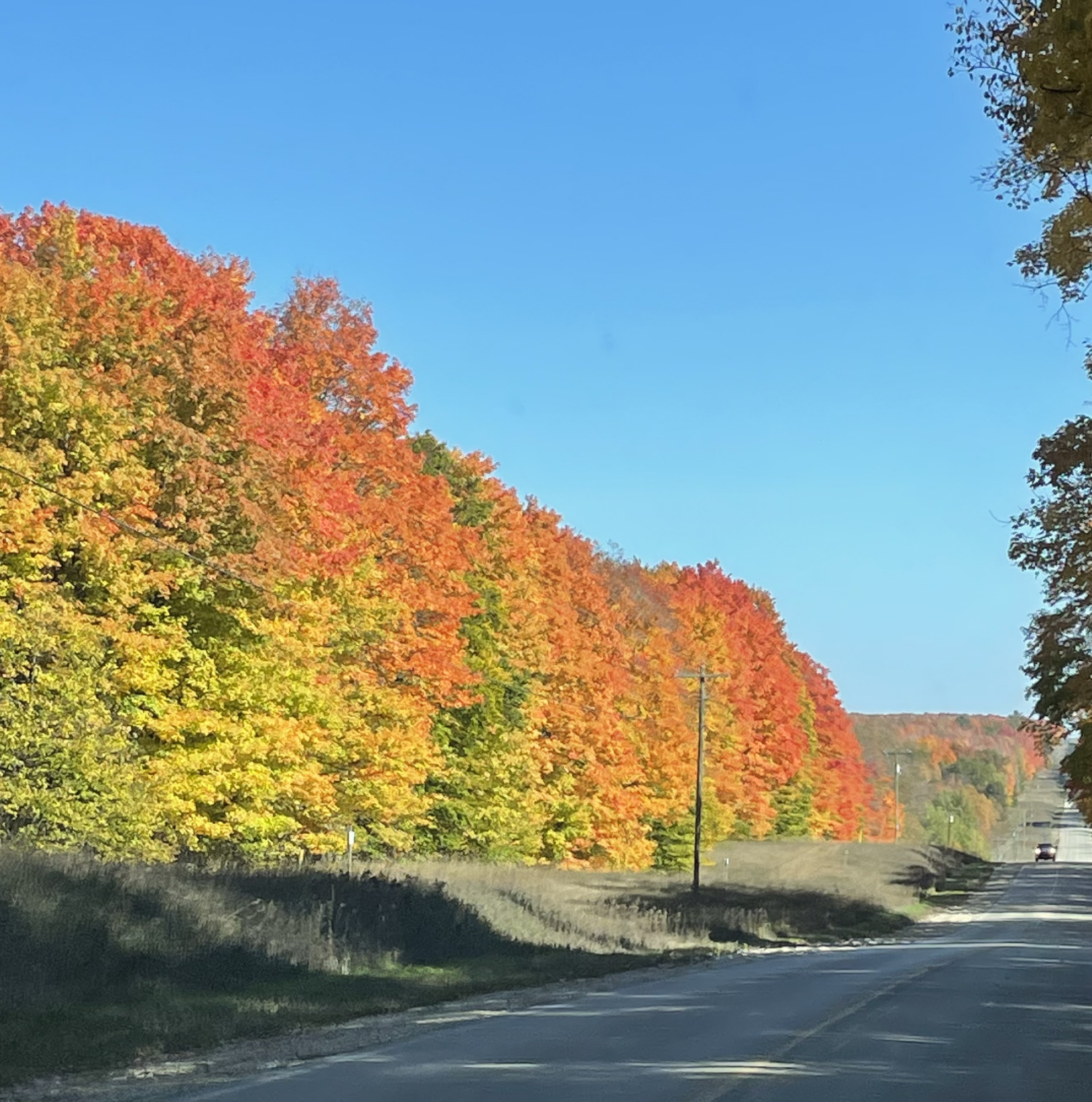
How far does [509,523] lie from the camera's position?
2088 inches

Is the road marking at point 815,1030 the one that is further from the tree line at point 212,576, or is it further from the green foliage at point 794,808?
the green foliage at point 794,808

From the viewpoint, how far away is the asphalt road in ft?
38.7

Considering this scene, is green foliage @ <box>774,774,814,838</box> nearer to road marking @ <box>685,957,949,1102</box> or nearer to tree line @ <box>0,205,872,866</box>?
tree line @ <box>0,205,872,866</box>

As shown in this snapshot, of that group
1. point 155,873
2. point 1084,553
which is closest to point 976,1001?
point 1084,553

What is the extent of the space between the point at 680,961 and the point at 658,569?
70.4m

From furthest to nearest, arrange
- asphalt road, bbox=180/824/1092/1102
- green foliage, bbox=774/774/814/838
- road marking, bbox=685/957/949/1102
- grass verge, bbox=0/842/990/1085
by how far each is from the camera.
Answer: green foliage, bbox=774/774/814/838, grass verge, bbox=0/842/990/1085, asphalt road, bbox=180/824/1092/1102, road marking, bbox=685/957/949/1102

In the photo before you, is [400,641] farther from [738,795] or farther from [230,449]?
[738,795]

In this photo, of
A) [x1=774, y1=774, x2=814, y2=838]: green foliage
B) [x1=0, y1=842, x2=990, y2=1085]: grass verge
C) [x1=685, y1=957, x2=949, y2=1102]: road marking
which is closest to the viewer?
[x1=685, y1=957, x2=949, y2=1102]: road marking

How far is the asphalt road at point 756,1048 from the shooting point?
38.7 ft

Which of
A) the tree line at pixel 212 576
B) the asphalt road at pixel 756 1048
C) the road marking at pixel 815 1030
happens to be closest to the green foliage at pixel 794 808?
the tree line at pixel 212 576

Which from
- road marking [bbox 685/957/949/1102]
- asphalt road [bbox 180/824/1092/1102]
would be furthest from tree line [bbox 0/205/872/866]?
road marking [bbox 685/957/949/1102]

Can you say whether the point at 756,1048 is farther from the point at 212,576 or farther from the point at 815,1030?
the point at 212,576

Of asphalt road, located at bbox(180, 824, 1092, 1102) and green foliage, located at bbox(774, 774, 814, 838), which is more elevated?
green foliage, located at bbox(774, 774, 814, 838)

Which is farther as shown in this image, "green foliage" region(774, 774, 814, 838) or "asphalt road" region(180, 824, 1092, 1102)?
"green foliage" region(774, 774, 814, 838)
